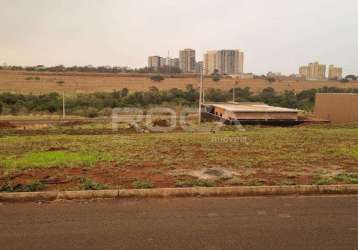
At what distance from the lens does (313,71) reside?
469 ft

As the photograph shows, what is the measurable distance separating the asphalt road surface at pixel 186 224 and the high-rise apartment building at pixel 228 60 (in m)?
106

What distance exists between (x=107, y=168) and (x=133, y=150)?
3032 millimetres

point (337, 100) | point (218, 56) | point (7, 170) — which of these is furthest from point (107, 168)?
point (218, 56)

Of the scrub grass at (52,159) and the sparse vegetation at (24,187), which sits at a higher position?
the sparse vegetation at (24,187)

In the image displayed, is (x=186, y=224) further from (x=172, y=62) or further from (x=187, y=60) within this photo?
(x=172, y=62)

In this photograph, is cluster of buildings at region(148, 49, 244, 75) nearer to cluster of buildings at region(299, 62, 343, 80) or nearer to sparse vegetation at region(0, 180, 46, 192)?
cluster of buildings at region(299, 62, 343, 80)

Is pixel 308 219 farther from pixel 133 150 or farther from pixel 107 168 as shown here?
pixel 133 150

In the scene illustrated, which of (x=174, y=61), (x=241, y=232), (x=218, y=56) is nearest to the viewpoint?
(x=241, y=232)

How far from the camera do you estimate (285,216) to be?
5738mm

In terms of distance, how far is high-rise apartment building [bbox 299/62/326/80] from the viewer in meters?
139

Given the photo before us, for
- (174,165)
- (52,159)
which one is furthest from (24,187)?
(174,165)

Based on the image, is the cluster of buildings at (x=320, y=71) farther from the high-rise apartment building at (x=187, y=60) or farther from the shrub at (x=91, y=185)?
the shrub at (x=91, y=185)

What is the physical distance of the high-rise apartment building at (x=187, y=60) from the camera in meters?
115

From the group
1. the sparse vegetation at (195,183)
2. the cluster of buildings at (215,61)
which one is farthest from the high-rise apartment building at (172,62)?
the sparse vegetation at (195,183)
